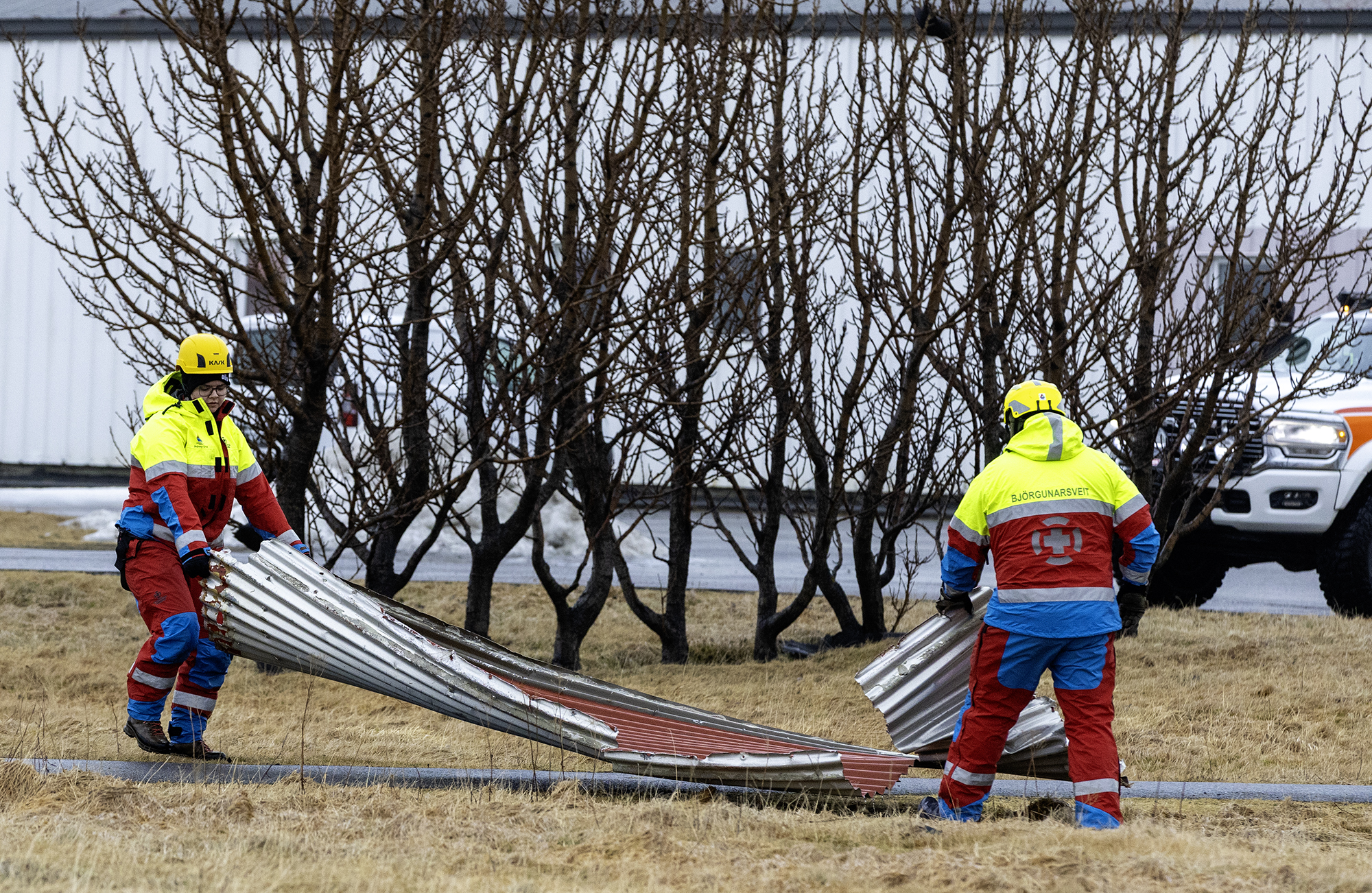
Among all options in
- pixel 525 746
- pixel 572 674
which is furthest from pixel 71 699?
pixel 572 674

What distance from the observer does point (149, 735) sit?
6.37 meters

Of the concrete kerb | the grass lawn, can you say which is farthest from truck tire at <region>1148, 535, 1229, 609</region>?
the concrete kerb

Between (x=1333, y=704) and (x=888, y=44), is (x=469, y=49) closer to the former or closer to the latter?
(x=1333, y=704)

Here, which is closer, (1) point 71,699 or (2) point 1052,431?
(2) point 1052,431

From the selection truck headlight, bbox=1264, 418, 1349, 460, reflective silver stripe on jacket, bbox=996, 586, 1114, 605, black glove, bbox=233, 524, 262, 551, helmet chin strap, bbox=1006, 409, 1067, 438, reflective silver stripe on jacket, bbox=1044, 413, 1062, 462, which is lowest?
reflective silver stripe on jacket, bbox=996, 586, 1114, 605

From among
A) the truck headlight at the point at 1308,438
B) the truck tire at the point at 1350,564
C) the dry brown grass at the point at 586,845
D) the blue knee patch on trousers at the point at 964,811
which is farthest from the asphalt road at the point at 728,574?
the dry brown grass at the point at 586,845

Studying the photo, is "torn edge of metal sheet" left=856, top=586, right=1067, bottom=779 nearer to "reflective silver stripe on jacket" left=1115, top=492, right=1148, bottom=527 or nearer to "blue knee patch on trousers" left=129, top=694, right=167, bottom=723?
"reflective silver stripe on jacket" left=1115, top=492, right=1148, bottom=527

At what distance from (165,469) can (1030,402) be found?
373cm

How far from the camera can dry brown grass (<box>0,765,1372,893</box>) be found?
13.8ft

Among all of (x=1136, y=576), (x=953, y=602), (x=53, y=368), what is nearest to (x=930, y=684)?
(x=953, y=602)

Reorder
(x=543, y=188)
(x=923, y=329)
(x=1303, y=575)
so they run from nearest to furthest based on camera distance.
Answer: (x=543, y=188) → (x=923, y=329) → (x=1303, y=575)

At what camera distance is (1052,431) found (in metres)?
5.62

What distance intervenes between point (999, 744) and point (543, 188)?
470 cm

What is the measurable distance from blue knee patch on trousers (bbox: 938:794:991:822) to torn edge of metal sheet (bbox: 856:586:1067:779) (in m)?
0.44
